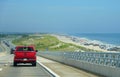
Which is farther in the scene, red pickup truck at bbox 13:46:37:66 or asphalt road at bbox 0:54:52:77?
red pickup truck at bbox 13:46:37:66

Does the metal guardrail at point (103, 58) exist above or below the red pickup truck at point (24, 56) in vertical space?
above

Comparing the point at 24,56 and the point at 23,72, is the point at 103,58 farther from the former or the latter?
the point at 24,56

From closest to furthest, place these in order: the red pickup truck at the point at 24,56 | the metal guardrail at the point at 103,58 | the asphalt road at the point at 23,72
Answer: the metal guardrail at the point at 103,58 < the asphalt road at the point at 23,72 < the red pickup truck at the point at 24,56

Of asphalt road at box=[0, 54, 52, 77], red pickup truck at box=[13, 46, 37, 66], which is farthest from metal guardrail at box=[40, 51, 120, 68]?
red pickup truck at box=[13, 46, 37, 66]

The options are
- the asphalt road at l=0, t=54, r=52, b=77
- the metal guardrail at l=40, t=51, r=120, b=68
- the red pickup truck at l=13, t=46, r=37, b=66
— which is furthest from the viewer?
the red pickup truck at l=13, t=46, r=37, b=66

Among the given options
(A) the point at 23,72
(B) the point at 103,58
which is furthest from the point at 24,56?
(B) the point at 103,58

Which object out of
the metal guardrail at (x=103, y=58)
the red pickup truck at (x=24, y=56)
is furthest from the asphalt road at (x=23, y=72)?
the metal guardrail at (x=103, y=58)

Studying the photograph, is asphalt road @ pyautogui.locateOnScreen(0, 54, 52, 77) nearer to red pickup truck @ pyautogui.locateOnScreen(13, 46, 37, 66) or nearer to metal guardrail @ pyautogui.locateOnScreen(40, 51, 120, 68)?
red pickup truck @ pyautogui.locateOnScreen(13, 46, 37, 66)

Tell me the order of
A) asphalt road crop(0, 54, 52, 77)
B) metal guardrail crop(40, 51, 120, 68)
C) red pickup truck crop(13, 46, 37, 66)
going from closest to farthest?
metal guardrail crop(40, 51, 120, 68), asphalt road crop(0, 54, 52, 77), red pickup truck crop(13, 46, 37, 66)

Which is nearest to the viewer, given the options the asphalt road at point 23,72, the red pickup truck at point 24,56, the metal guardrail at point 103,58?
the metal guardrail at point 103,58

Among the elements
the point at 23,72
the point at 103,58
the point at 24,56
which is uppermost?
the point at 103,58

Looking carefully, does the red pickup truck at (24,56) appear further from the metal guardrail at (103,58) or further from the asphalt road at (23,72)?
the metal guardrail at (103,58)

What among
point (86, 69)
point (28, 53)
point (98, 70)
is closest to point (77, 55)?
point (28, 53)

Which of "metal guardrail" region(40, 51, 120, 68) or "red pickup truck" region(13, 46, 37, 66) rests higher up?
"metal guardrail" region(40, 51, 120, 68)
